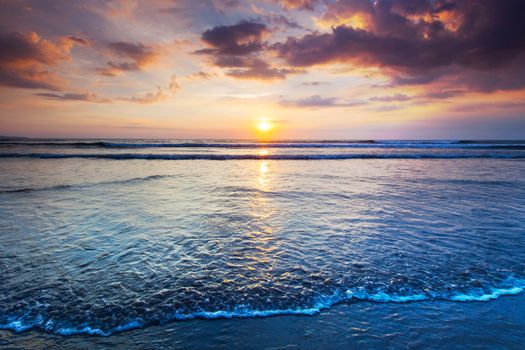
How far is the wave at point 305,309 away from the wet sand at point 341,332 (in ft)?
0.20

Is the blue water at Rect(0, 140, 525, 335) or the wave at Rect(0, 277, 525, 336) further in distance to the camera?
the blue water at Rect(0, 140, 525, 335)

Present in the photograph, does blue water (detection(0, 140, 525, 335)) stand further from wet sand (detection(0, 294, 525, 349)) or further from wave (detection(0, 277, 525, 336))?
wet sand (detection(0, 294, 525, 349))

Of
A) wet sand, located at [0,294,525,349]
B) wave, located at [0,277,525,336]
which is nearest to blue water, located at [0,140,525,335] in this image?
wave, located at [0,277,525,336]

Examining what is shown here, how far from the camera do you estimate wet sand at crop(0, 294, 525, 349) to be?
2.52 meters

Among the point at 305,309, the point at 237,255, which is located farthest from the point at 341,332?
the point at 237,255

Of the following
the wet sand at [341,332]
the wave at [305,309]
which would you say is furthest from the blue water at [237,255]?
the wet sand at [341,332]

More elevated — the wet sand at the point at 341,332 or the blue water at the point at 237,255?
the blue water at the point at 237,255

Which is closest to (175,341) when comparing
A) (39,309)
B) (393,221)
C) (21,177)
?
(39,309)

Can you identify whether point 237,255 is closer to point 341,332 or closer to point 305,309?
point 305,309

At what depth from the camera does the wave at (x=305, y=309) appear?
8.78 ft

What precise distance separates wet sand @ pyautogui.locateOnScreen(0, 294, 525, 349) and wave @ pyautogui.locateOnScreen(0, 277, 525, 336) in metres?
0.06

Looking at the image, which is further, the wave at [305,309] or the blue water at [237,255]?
the blue water at [237,255]

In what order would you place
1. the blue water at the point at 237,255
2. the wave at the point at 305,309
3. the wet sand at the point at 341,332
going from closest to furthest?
the wet sand at the point at 341,332 < the wave at the point at 305,309 < the blue water at the point at 237,255

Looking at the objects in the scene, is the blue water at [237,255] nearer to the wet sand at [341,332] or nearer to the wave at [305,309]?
the wave at [305,309]
